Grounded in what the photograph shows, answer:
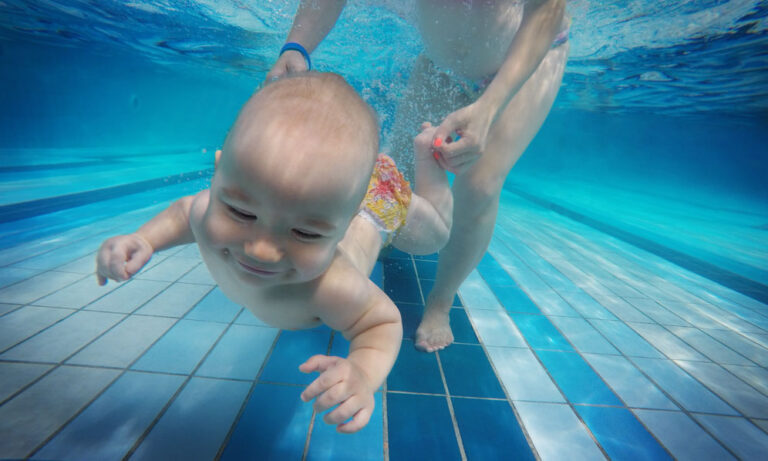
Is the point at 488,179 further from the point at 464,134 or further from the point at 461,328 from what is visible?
the point at 461,328

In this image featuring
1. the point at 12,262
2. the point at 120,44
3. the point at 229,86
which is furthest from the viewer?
the point at 229,86

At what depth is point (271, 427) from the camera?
1.79 metres

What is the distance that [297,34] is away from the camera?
2461 millimetres

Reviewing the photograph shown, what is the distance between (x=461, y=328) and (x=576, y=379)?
89 centimetres

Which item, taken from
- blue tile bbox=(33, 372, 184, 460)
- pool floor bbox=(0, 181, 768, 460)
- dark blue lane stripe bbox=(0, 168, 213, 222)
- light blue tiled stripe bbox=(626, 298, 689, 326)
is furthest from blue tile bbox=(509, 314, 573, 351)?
dark blue lane stripe bbox=(0, 168, 213, 222)

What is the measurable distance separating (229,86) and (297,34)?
29.7 meters

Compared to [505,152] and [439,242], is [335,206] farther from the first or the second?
[505,152]

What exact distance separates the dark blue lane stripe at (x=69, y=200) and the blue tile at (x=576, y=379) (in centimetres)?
659

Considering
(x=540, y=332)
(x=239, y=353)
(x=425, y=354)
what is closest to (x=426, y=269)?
(x=540, y=332)

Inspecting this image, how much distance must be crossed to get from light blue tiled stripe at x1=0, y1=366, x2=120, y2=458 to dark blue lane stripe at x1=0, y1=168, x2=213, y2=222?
4.24 m

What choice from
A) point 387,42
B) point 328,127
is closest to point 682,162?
point 387,42

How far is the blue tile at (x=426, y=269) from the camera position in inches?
153

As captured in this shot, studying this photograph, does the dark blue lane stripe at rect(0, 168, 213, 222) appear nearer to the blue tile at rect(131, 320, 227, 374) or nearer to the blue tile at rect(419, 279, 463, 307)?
the blue tile at rect(131, 320, 227, 374)

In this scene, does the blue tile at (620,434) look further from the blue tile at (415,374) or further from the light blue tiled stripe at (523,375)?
the blue tile at (415,374)
